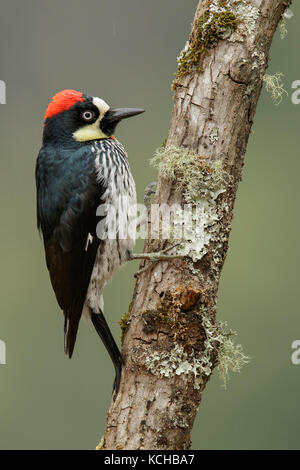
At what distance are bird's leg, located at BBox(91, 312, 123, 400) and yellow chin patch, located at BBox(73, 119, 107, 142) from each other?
3.13 ft

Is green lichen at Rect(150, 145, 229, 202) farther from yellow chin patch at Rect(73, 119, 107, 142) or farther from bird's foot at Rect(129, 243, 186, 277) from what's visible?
yellow chin patch at Rect(73, 119, 107, 142)

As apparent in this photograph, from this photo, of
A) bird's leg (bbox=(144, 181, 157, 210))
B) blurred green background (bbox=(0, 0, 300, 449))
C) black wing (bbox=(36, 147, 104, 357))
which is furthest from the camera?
blurred green background (bbox=(0, 0, 300, 449))

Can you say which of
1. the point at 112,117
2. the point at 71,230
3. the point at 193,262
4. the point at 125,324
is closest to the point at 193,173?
the point at 193,262

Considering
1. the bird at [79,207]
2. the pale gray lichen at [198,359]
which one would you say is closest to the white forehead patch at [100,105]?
the bird at [79,207]

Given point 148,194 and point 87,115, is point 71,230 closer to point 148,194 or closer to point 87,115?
point 148,194

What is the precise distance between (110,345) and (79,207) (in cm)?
73

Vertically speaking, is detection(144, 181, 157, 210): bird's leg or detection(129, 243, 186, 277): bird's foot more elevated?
detection(144, 181, 157, 210): bird's leg

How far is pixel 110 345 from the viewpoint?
346 centimetres

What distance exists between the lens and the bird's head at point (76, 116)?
396 cm

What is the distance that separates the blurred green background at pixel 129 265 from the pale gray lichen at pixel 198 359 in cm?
692

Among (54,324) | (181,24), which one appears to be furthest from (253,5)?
(181,24)

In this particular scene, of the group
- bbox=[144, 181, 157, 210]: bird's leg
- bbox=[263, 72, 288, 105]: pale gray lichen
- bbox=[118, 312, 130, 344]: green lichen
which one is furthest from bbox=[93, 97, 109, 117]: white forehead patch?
bbox=[118, 312, 130, 344]: green lichen

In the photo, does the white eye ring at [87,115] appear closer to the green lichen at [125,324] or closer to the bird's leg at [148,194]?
the bird's leg at [148,194]

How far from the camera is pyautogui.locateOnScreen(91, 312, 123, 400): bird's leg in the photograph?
325 centimetres
